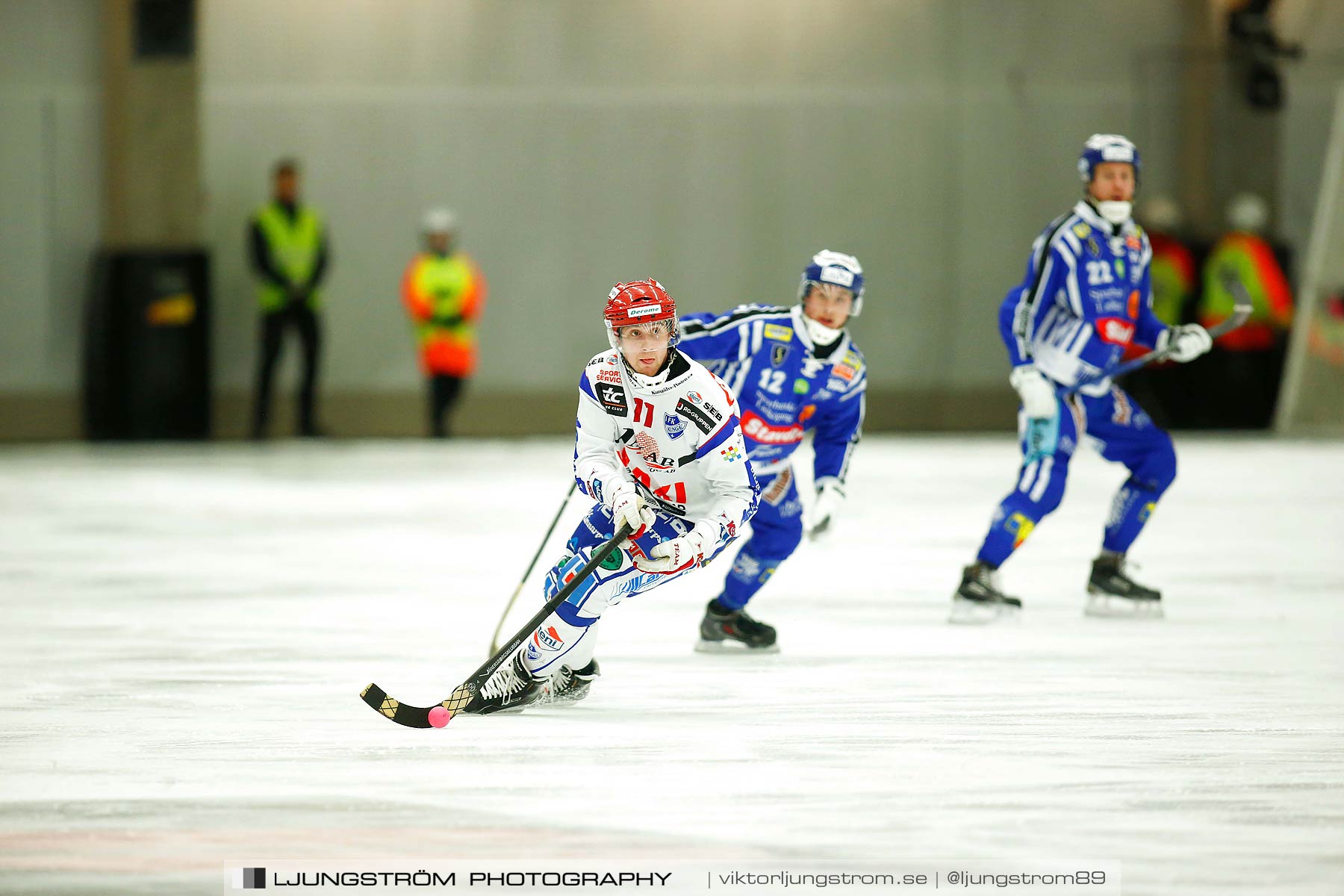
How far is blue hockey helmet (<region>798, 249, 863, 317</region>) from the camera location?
6.54 m

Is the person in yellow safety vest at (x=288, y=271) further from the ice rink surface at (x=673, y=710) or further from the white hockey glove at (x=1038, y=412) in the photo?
the white hockey glove at (x=1038, y=412)

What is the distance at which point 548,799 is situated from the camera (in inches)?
177

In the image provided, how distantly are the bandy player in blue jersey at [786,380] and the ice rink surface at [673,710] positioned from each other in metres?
0.47

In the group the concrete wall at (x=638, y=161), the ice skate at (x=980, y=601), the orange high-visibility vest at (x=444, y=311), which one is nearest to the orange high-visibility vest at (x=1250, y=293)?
the concrete wall at (x=638, y=161)

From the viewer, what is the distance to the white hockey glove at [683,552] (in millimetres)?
5262

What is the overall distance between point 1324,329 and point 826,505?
1064 centimetres

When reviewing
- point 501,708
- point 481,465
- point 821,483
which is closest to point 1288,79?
point 481,465

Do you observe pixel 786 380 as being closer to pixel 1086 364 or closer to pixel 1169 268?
pixel 1086 364

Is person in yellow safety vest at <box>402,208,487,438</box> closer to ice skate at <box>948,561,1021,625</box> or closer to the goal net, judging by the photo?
the goal net

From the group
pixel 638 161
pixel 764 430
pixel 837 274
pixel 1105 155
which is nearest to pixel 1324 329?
pixel 638 161

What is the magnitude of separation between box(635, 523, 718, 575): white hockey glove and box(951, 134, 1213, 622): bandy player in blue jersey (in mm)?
2317

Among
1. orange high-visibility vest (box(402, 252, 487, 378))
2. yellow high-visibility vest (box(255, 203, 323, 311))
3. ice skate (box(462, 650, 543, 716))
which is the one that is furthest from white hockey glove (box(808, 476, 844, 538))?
yellow high-visibility vest (box(255, 203, 323, 311))

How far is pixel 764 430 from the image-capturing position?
6602 mm

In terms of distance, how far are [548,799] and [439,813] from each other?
0.28m
